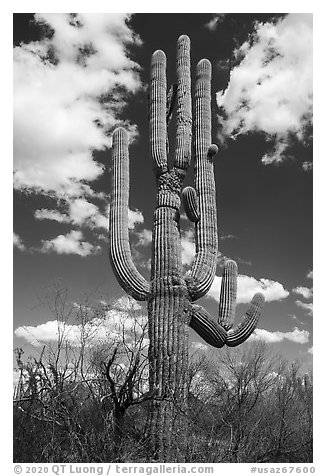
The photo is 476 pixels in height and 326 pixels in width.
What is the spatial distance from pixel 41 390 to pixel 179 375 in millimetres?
2562

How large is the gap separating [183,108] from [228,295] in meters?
3.32

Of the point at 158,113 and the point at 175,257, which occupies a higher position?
the point at 158,113

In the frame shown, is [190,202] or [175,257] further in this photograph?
[190,202]

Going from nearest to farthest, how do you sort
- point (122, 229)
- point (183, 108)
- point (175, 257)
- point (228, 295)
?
point (175, 257)
point (122, 229)
point (183, 108)
point (228, 295)

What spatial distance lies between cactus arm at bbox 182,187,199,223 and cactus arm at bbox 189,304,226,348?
4.79 ft

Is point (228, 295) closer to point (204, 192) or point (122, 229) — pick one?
point (204, 192)

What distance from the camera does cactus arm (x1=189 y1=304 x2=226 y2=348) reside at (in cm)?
698

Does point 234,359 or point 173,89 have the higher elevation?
point 173,89

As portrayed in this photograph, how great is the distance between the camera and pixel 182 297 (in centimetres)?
664

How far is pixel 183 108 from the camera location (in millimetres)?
7785

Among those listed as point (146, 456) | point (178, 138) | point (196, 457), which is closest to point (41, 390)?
point (146, 456)

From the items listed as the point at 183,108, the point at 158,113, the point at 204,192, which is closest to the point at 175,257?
the point at 204,192

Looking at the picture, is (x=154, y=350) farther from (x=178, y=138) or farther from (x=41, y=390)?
(x=178, y=138)

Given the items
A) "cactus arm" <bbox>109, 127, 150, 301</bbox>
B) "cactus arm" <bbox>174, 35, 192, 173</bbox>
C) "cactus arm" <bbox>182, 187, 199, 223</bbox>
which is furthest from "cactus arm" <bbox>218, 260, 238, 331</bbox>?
"cactus arm" <bbox>174, 35, 192, 173</bbox>
